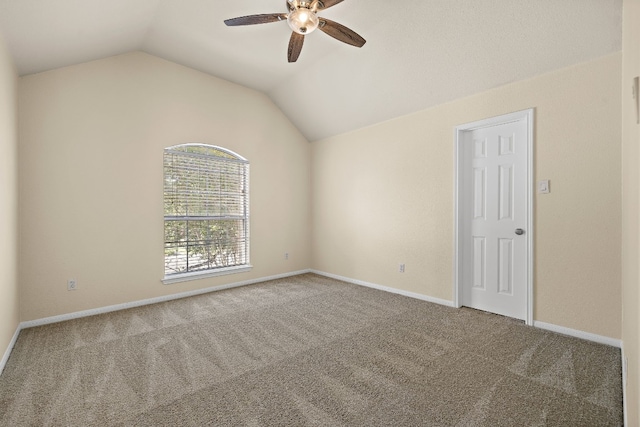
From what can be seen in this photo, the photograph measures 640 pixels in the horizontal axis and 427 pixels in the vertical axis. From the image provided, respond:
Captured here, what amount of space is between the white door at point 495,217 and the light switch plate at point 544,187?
12 centimetres

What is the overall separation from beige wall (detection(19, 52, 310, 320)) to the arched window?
14 cm

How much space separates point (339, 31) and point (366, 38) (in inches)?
34.4

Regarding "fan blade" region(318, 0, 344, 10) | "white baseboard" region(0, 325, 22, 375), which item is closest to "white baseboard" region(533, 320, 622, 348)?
"fan blade" region(318, 0, 344, 10)

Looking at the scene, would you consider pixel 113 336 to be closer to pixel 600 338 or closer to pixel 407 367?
pixel 407 367

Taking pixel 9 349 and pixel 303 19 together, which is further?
pixel 9 349

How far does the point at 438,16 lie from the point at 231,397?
11.7 feet

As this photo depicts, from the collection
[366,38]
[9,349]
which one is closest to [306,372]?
[9,349]

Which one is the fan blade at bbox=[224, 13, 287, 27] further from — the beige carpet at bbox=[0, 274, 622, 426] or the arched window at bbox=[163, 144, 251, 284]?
the beige carpet at bbox=[0, 274, 622, 426]

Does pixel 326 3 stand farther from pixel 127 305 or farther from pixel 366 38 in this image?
pixel 127 305

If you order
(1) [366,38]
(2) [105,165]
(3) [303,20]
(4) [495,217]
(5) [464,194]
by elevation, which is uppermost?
(1) [366,38]

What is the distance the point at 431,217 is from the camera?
3891 millimetres

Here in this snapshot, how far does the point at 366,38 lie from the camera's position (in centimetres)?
336

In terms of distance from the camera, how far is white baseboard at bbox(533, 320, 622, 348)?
2574 millimetres

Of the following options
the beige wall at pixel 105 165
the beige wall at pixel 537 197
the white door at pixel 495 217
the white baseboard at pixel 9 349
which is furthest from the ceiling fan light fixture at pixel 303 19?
the white baseboard at pixel 9 349
